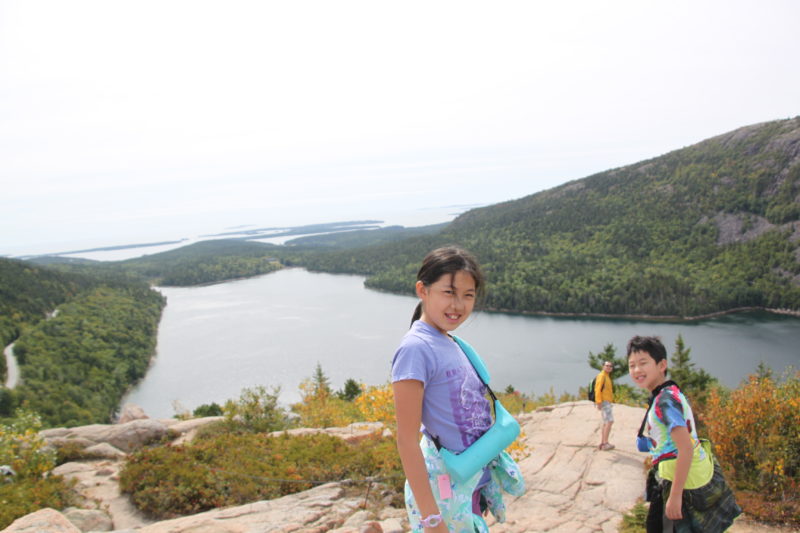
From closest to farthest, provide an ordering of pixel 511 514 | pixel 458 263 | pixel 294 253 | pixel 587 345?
pixel 458 263
pixel 511 514
pixel 587 345
pixel 294 253

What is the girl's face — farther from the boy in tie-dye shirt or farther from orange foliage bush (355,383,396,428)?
orange foliage bush (355,383,396,428)

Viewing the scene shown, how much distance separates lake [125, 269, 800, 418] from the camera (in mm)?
36781

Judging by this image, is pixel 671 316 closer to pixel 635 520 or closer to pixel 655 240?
pixel 655 240

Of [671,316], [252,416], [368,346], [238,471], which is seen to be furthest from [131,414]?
[671,316]

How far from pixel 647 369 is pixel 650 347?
127 millimetres

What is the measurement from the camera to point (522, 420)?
9.38m

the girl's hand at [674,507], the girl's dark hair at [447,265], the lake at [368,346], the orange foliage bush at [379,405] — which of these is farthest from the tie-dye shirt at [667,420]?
the lake at [368,346]

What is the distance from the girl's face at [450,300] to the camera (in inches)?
74.1

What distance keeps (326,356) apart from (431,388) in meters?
46.1

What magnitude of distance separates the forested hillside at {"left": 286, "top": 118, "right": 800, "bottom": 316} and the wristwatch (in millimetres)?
59719

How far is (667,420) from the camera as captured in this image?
246 centimetres

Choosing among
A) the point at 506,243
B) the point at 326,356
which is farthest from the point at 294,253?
the point at 326,356

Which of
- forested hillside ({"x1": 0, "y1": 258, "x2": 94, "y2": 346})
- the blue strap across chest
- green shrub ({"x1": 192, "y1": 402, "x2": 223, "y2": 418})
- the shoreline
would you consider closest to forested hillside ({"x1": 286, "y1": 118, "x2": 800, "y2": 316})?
the shoreline

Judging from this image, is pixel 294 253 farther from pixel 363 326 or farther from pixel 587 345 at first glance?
pixel 587 345
